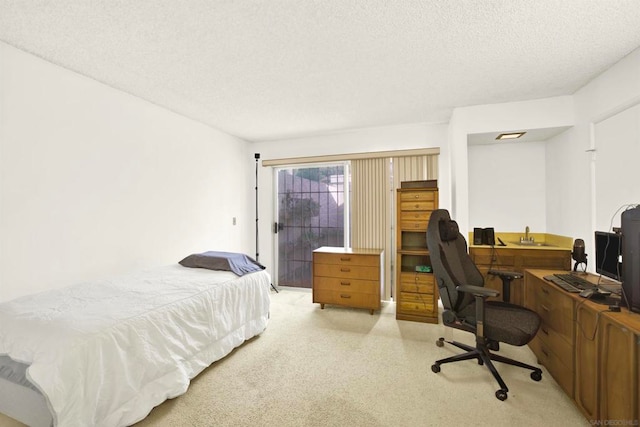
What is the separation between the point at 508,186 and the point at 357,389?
10.4ft

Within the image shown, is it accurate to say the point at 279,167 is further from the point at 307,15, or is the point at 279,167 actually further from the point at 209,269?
the point at 307,15

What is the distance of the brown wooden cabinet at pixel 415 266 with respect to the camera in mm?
3463

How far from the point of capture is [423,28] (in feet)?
6.50

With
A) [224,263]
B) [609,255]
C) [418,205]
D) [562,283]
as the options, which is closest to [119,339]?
[224,263]

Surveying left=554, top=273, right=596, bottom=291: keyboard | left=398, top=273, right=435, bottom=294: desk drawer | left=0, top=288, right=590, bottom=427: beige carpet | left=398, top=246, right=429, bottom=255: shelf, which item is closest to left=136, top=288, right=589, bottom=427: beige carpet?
left=0, top=288, right=590, bottom=427: beige carpet

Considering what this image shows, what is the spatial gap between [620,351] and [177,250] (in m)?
4.01

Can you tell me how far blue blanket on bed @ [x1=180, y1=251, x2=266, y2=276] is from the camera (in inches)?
121

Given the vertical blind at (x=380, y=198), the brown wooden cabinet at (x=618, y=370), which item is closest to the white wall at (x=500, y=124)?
the vertical blind at (x=380, y=198)

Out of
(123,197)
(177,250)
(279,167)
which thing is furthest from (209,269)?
(279,167)

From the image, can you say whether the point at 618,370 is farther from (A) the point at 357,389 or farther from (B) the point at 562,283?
(A) the point at 357,389

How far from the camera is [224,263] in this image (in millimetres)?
3080

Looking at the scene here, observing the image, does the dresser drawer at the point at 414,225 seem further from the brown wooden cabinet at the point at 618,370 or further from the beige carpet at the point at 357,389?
the brown wooden cabinet at the point at 618,370

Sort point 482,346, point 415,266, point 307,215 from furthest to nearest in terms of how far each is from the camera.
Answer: point 307,215, point 415,266, point 482,346

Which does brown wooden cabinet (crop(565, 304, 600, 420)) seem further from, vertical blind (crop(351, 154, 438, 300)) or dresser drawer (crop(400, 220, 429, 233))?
vertical blind (crop(351, 154, 438, 300))
